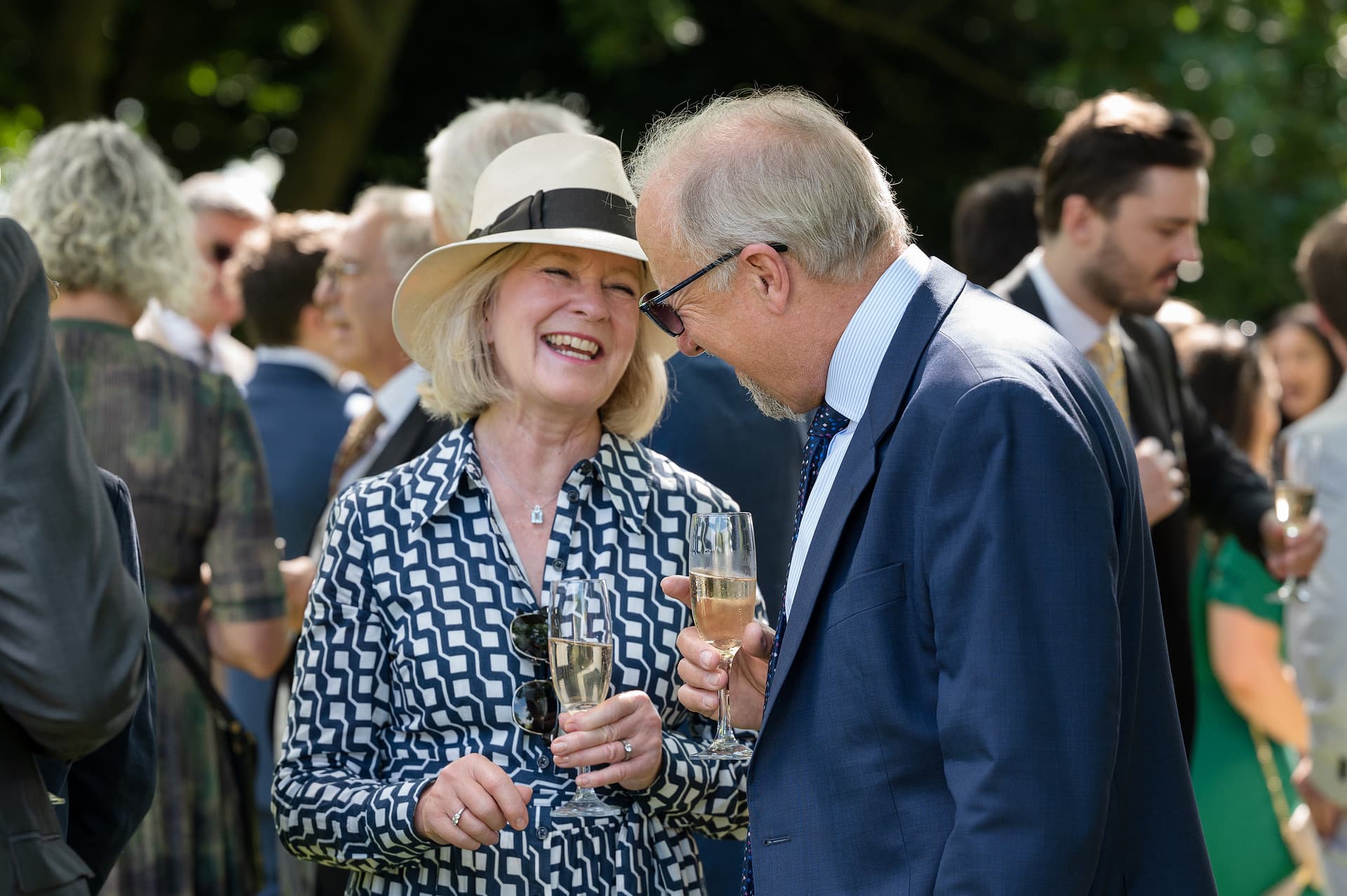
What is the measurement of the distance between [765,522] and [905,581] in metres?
1.57

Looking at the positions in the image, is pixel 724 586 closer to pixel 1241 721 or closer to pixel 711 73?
pixel 1241 721

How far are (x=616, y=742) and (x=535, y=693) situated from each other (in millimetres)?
204

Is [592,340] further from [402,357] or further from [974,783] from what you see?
[402,357]

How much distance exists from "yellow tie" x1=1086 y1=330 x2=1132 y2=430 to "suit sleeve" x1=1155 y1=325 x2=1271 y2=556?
0.44 m

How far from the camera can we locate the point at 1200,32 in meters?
9.34

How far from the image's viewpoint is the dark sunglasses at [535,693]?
2.62 meters

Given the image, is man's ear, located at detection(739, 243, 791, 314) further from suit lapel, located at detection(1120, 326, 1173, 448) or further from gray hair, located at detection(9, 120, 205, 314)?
suit lapel, located at detection(1120, 326, 1173, 448)

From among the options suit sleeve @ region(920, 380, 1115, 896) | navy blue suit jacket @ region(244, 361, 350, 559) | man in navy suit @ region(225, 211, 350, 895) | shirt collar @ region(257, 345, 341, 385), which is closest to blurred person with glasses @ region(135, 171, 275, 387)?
man in navy suit @ region(225, 211, 350, 895)

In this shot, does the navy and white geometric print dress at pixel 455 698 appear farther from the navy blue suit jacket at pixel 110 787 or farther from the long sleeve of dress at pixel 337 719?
the navy blue suit jacket at pixel 110 787

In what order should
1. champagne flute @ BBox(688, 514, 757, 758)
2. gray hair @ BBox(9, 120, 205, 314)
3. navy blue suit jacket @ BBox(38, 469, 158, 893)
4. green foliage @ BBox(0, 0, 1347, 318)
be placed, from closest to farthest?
1. navy blue suit jacket @ BBox(38, 469, 158, 893)
2. champagne flute @ BBox(688, 514, 757, 758)
3. gray hair @ BBox(9, 120, 205, 314)
4. green foliage @ BBox(0, 0, 1347, 318)

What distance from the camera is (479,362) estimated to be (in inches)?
120

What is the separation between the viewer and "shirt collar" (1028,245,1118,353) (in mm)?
4469

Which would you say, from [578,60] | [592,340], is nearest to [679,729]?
[592,340]

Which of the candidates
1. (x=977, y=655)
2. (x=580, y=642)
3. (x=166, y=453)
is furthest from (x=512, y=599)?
(x=166, y=453)
